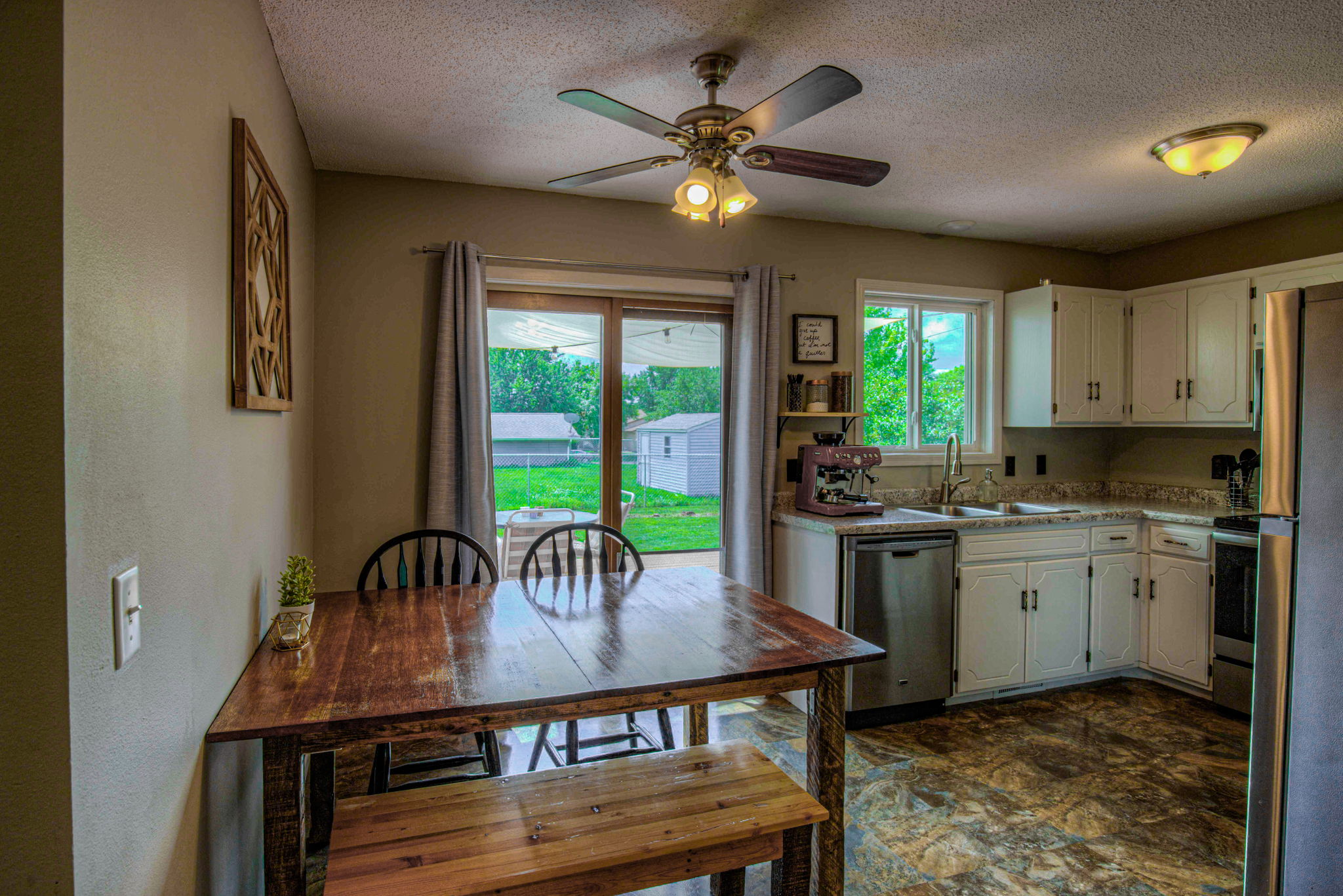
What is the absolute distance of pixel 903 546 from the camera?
325 cm

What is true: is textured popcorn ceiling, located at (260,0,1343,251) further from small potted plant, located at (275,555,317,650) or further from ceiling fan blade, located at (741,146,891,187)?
small potted plant, located at (275,555,317,650)

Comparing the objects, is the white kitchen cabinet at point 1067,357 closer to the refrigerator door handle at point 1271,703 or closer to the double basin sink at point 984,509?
the double basin sink at point 984,509

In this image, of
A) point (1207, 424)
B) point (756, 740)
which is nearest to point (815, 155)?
point (756, 740)

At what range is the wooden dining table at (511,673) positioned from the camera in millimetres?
1373

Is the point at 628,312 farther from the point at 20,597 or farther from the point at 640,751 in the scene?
the point at 20,597

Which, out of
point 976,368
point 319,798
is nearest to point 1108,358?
point 976,368

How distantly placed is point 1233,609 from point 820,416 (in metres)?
2.10

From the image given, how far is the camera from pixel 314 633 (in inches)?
76.5

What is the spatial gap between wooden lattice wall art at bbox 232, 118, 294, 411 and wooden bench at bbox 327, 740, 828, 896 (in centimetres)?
98

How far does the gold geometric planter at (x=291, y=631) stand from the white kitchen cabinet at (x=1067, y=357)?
385 centimetres

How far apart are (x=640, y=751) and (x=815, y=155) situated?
2.07 meters

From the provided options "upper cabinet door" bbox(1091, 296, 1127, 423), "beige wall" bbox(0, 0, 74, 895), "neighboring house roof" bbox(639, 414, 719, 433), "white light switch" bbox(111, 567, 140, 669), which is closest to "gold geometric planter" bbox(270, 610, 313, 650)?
"white light switch" bbox(111, 567, 140, 669)

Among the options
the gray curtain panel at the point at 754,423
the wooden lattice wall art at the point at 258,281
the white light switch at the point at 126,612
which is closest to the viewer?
the white light switch at the point at 126,612

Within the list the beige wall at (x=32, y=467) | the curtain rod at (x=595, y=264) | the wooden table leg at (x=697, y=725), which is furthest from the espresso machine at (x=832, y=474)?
the beige wall at (x=32, y=467)
